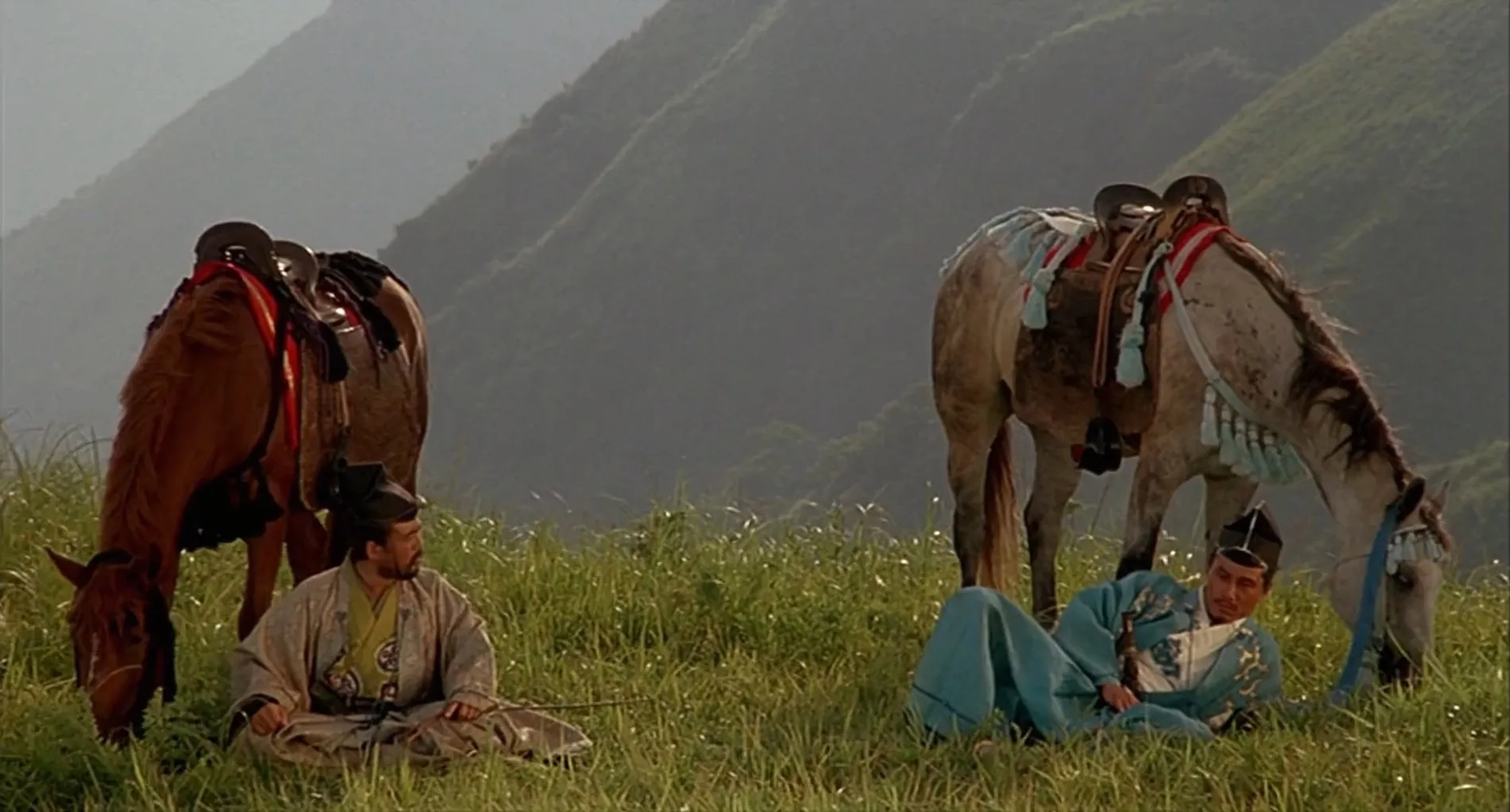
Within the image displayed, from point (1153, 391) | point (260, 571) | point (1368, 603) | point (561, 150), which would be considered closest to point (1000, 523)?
point (1153, 391)

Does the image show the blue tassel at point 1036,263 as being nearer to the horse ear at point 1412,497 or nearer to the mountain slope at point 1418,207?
the mountain slope at point 1418,207

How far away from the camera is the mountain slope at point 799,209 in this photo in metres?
19.7

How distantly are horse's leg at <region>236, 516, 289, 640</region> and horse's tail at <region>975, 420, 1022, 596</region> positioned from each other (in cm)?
270

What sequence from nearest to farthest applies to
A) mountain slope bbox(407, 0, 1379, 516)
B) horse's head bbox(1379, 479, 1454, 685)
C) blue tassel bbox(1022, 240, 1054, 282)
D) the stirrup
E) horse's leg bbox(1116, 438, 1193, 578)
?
horse's head bbox(1379, 479, 1454, 685) → horse's leg bbox(1116, 438, 1193, 578) → the stirrup → blue tassel bbox(1022, 240, 1054, 282) → mountain slope bbox(407, 0, 1379, 516)

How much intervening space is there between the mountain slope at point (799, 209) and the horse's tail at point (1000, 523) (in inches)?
411

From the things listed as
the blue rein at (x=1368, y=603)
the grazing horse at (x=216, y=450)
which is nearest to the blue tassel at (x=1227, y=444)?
the blue rein at (x=1368, y=603)

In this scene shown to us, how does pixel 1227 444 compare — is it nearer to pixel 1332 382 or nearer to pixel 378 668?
pixel 1332 382

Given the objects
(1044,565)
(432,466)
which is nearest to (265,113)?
(432,466)

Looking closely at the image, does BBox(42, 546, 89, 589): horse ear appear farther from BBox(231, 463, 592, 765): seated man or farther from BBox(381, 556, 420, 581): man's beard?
BBox(381, 556, 420, 581): man's beard

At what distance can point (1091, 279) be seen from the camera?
220 inches

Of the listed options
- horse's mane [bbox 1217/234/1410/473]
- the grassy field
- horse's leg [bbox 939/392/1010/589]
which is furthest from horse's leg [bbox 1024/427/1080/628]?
horse's mane [bbox 1217/234/1410/473]

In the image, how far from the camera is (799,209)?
25359 millimetres

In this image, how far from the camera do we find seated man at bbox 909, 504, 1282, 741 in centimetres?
446

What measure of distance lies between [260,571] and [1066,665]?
2.44 metres
